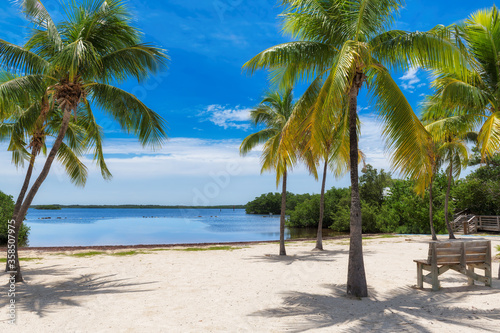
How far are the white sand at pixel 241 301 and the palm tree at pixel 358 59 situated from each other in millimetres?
1029

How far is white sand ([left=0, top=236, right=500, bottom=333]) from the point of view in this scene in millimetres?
4812

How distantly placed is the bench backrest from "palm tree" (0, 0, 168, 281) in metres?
7.37

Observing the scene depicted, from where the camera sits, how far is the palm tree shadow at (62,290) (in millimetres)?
6051

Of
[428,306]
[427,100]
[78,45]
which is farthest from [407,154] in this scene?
[427,100]

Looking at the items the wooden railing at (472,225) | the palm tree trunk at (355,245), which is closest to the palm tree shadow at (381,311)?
the palm tree trunk at (355,245)

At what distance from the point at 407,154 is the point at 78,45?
7.18m

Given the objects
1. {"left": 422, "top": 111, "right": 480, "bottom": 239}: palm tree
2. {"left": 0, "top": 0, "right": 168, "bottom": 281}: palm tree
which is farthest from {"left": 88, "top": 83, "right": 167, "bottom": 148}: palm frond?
{"left": 422, "top": 111, "right": 480, "bottom": 239}: palm tree

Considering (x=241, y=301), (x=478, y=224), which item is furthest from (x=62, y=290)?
(x=478, y=224)

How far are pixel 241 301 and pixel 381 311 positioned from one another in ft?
8.16

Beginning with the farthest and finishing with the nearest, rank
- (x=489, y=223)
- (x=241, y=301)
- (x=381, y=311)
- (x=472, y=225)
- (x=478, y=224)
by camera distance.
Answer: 1. (x=478, y=224)
2. (x=472, y=225)
3. (x=489, y=223)
4. (x=241, y=301)
5. (x=381, y=311)

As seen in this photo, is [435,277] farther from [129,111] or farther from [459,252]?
[129,111]

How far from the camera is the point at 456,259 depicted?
22.4ft

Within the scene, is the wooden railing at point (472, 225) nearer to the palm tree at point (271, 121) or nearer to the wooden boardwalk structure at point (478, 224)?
the wooden boardwalk structure at point (478, 224)

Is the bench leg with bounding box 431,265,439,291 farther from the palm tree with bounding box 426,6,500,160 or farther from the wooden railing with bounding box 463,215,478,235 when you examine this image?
the wooden railing with bounding box 463,215,478,235
